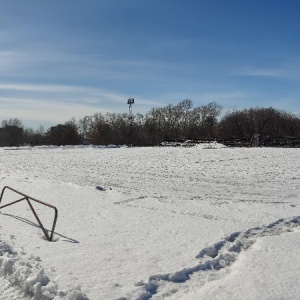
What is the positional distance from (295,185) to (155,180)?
17.3 ft

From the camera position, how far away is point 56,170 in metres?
19.9

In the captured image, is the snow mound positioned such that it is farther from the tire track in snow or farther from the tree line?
the tree line

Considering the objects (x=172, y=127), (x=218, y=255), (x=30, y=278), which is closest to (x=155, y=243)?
(x=218, y=255)

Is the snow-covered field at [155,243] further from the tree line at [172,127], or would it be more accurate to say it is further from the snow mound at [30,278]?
the tree line at [172,127]

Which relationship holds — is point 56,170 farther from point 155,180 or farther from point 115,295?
point 115,295

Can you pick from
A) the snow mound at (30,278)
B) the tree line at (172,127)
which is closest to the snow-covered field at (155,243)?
the snow mound at (30,278)

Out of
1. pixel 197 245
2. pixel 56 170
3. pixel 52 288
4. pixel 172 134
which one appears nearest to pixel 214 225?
pixel 197 245

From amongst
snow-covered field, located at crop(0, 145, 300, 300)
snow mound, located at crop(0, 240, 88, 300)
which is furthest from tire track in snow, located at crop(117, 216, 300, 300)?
snow mound, located at crop(0, 240, 88, 300)

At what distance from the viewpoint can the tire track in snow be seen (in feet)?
17.0

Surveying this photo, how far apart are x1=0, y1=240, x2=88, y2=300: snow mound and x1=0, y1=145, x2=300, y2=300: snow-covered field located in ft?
0.04

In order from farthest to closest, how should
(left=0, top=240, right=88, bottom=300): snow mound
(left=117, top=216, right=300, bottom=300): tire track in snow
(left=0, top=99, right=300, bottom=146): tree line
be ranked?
(left=0, top=99, right=300, bottom=146): tree line
(left=117, top=216, right=300, bottom=300): tire track in snow
(left=0, top=240, right=88, bottom=300): snow mound

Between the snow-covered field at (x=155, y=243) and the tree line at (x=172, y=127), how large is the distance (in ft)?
162

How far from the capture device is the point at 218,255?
6477 mm

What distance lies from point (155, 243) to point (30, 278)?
2.55 meters
